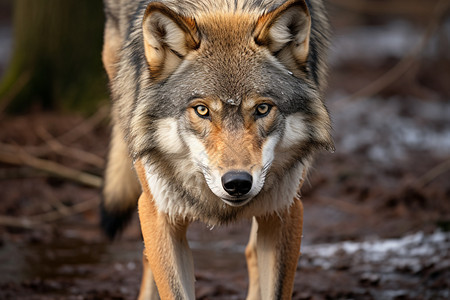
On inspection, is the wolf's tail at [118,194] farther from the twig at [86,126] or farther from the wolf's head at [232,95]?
the twig at [86,126]

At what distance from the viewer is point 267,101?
10.2 feet

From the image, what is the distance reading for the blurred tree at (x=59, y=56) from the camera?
7918 mm

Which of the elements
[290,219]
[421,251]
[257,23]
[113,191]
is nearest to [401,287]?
[421,251]

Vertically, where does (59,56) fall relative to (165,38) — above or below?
above

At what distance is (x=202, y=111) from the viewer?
3113 millimetres

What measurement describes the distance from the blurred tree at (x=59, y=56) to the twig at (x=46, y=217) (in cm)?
186

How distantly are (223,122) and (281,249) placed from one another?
92 cm

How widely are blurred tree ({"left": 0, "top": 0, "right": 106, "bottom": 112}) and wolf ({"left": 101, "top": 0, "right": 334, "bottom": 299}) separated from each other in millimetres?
4351

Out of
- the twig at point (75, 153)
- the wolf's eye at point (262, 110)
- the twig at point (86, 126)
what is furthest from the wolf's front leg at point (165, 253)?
the twig at point (86, 126)

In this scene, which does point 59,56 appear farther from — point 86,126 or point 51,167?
point 51,167

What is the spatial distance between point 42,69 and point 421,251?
4.86 metres

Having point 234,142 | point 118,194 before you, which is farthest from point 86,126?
point 234,142

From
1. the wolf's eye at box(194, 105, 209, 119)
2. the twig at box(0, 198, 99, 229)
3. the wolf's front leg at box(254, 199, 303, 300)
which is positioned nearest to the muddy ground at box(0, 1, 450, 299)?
the twig at box(0, 198, 99, 229)

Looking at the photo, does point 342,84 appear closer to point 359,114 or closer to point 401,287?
point 359,114
